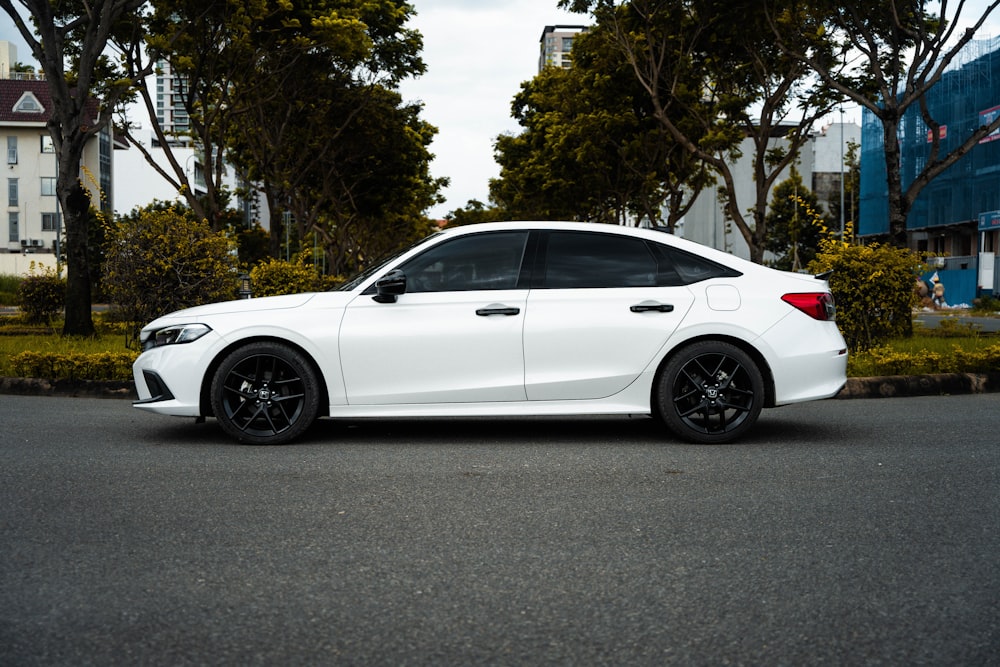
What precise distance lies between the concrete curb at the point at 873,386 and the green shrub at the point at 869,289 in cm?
124

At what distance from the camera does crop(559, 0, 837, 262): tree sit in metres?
22.2

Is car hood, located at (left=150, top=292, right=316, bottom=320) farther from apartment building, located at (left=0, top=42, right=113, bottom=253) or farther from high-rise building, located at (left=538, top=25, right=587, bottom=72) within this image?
high-rise building, located at (left=538, top=25, right=587, bottom=72)

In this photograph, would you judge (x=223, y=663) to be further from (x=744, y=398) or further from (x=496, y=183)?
(x=496, y=183)

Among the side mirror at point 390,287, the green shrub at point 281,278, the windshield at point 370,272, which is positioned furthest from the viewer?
the green shrub at point 281,278

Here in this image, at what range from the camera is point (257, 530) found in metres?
4.78

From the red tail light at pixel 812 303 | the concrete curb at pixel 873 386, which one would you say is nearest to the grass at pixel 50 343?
the concrete curb at pixel 873 386

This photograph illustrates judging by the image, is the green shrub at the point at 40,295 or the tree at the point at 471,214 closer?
the green shrub at the point at 40,295

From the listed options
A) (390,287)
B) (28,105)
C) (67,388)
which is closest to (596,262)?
(390,287)

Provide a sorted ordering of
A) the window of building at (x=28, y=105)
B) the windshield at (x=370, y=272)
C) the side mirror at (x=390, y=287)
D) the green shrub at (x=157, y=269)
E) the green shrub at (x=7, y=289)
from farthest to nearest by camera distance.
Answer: the window of building at (x=28, y=105) → the green shrub at (x=7, y=289) → the green shrub at (x=157, y=269) → the windshield at (x=370, y=272) → the side mirror at (x=390, y=287)

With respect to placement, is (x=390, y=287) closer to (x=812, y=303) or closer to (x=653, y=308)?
(x=653, y=308)

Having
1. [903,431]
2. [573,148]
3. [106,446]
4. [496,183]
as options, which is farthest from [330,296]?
[496,183]

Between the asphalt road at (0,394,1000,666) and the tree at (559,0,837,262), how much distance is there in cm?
1614

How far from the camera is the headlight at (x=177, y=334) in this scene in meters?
7.31

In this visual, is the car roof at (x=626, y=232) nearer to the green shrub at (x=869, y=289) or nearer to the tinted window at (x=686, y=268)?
the tinted window at (x=686, y=268)
